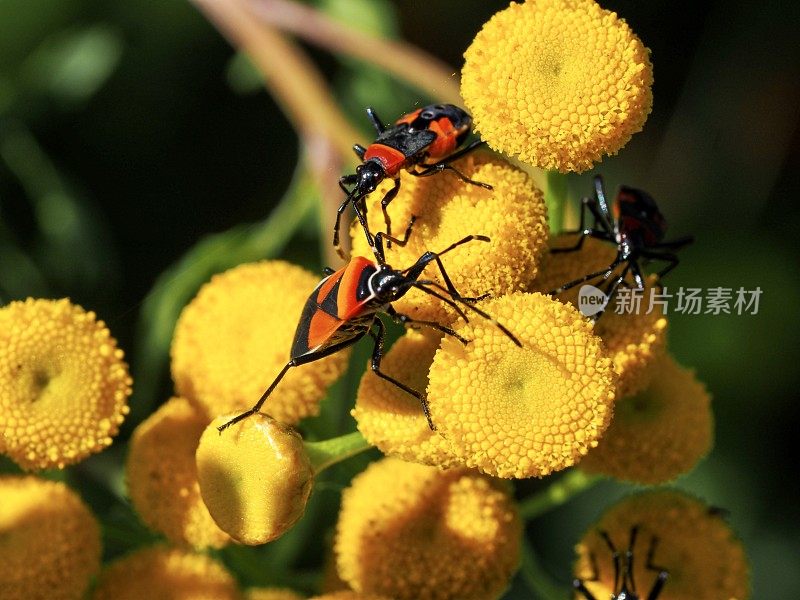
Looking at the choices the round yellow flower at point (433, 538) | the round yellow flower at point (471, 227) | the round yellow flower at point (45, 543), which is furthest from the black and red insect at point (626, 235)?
the round yellow flower at point (45, 543)

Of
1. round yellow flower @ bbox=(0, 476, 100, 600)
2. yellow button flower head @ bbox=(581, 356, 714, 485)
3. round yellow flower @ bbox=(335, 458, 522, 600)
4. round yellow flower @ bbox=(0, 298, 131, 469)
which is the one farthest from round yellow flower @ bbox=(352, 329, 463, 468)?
round yellow flower @ bbox=(0, 476, 100, 600)

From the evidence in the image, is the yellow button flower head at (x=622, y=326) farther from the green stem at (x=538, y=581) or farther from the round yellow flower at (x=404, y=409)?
the green stem at (x=538, y=581)

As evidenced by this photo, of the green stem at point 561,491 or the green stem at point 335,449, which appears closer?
the green stem at point 335,449

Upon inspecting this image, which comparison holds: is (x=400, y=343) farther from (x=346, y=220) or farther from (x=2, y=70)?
(x=2, y=70)

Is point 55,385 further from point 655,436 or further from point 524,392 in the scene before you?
point 655,436

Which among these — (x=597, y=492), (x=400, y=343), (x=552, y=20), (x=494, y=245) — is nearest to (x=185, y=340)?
(x=400, y=343)

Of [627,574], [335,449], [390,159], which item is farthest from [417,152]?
[627,574]
